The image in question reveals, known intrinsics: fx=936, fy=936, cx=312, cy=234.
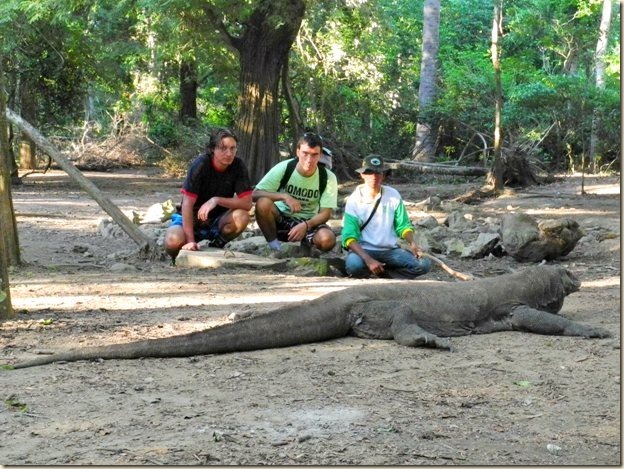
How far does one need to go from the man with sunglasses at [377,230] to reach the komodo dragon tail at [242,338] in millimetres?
2250

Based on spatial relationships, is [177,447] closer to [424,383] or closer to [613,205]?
[424,383]

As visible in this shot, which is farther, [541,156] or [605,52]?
[605,52]

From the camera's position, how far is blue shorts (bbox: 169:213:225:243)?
326 inches

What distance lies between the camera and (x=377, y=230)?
24.3ft

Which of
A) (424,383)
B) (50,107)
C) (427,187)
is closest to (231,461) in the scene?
(424,383)

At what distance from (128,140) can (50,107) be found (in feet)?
14.1

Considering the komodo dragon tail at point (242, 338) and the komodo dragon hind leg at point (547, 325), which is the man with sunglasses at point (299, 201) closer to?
the komodo dragon hind leg at point (547, 325)

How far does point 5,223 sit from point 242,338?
3535 millimetres

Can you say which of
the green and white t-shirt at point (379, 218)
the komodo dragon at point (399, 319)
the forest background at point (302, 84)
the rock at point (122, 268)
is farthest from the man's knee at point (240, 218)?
the forest background at point (302, 84)

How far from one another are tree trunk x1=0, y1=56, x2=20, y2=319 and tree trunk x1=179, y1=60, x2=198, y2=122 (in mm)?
17737

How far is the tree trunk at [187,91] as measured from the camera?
2547 cm

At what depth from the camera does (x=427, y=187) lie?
1947 centimetres

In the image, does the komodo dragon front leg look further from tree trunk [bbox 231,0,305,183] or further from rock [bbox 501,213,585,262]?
→ tree trunk [bbox 231,0,305,183]

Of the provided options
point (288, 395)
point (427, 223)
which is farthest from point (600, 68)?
point (288, 395)
